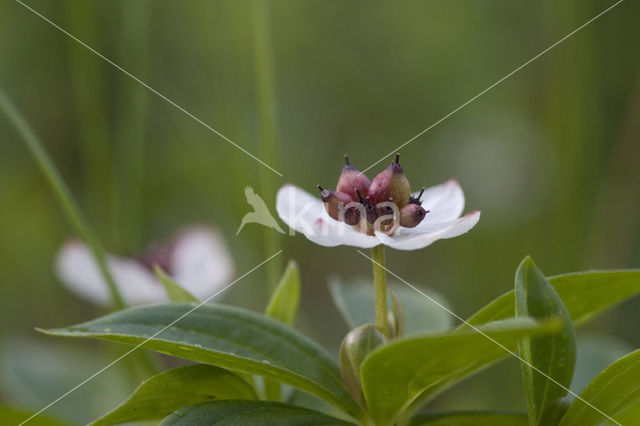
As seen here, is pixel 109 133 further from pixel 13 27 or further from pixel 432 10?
pixel 432 10

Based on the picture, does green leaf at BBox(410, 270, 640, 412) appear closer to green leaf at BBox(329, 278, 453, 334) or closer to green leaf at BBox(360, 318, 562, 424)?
green leaf at BBox(360, 318, 562, 424)

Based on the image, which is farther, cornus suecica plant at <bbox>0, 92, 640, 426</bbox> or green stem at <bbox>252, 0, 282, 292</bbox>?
green stem at <bbox>252, 0, 282, 292</bbox>

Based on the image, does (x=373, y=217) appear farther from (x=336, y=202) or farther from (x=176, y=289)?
(x=176, y=289)

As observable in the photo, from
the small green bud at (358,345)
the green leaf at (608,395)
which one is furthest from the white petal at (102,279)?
the green leaf at (608,395)

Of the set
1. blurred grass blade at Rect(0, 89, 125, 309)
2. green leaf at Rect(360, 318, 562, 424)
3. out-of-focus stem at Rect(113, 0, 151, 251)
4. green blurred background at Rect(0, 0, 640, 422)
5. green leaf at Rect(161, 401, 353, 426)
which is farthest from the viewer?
green blurred background at Rect(0, 0, 640, 422)

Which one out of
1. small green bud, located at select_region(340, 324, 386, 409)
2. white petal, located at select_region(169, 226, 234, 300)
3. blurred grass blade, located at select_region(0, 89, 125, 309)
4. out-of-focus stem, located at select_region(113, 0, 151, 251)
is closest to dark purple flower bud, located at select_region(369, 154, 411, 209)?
small green bud, located at select_region(340, 324, 386, 409)

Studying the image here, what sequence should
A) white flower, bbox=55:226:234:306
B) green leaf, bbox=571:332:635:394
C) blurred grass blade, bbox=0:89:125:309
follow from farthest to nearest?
white flower, bbox=55:226:234:306, green leaf, bbox=571:332:635:394, blurred grass blade, bbox=0:89:125:309

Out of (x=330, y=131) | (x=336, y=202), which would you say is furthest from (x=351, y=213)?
(x=330, y=131)

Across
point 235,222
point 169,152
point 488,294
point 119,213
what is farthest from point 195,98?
point 488,294
